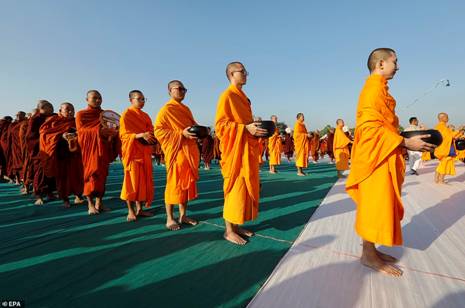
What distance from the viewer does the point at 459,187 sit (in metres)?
5.76

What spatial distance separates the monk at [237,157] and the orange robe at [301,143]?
21.3 feet

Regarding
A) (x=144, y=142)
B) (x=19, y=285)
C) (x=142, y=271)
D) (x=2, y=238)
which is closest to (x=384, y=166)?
(x=142, y=271)

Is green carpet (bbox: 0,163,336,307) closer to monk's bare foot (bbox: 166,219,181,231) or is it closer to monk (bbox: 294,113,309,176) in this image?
monk's bare foot (bbox: 166,219,181,231)

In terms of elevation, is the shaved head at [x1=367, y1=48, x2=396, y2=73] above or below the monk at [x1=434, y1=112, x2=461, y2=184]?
above

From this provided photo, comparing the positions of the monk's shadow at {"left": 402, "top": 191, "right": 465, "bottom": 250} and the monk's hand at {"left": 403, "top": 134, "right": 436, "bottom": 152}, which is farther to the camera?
the monk's shadow at {"left": 402, "top": 191, "right": 465, "bottom": 250}

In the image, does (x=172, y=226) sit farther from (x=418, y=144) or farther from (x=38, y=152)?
(x=38, y=152)

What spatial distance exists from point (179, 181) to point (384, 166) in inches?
99.6

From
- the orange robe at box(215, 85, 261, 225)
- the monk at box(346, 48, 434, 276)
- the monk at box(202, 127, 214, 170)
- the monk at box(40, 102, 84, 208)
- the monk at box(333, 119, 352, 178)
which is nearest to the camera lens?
the monk at box(346, 48, 434, 276)

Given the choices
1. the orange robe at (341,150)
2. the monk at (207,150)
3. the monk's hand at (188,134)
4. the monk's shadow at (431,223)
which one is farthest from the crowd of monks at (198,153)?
the monk at (207,150)

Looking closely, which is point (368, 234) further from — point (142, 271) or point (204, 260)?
point (142, 271)

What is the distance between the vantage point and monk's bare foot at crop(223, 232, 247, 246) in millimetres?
2744

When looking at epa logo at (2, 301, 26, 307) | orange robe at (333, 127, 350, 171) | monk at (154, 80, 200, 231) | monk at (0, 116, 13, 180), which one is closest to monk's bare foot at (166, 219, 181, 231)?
monk at (154, 80, 200, 231)

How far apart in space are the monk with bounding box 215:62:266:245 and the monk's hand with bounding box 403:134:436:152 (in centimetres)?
145

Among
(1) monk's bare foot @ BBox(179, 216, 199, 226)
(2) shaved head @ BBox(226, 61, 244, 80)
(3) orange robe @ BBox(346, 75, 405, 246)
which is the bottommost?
(1) monk's bare foot @ BBox(179, 216, 199, 226)
